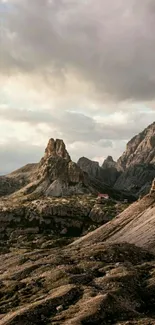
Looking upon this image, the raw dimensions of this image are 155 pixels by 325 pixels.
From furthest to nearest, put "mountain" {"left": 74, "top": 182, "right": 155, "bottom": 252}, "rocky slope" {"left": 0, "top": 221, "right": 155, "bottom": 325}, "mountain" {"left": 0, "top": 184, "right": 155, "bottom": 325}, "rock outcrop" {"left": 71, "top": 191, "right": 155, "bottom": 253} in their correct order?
"mountain" {"left": 74, "top": 182, "right": 155, "bottom": 252} < "rock outcrop" {"left": 71, "top": 191, "right": 155, "bottom": 253} < "mountain" {"left": 0, "top": 184, "right": 155, "bottom": 325} < "rocky slope" {"left": 0, "top": 221, "right": 155, "bottom": 325}

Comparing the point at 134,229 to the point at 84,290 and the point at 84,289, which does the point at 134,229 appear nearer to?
the point at 84,289

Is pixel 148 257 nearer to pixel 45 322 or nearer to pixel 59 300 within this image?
pixel 59 300

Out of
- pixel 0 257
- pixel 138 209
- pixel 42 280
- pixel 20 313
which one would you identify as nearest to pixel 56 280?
pixel 42 280

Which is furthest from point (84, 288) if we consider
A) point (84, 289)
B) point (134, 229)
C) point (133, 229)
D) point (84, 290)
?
point (133, 229)

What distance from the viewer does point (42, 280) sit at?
85.7m

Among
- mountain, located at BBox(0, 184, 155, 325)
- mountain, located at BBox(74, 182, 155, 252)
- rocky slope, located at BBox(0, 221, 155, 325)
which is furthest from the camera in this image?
mountain, located at BBox(74, 182, 155, 252)

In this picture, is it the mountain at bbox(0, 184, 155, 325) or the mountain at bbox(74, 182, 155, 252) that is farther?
the mountain at bbox(74, 182, 155, 252)

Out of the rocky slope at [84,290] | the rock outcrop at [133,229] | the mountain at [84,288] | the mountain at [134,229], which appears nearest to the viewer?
the rocky slope at [84,290]

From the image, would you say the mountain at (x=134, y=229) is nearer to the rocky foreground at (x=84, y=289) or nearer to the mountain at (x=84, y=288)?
the mountain at (x=84, y=288)

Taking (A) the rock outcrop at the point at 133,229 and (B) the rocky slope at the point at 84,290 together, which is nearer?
(B) the rocky slope at the point at 84,290

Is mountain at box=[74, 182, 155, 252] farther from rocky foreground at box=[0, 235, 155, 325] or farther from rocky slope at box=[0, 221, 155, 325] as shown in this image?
rocky foreground at box=[0, 235, 155, 325]

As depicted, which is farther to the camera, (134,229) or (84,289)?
(134,229)

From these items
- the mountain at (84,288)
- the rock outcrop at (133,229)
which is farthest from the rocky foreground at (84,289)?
the rock outcrop at (133,229)

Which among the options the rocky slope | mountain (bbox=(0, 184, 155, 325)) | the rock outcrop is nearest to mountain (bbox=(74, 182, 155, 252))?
the rock outcrop
